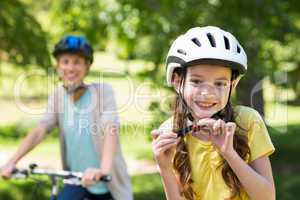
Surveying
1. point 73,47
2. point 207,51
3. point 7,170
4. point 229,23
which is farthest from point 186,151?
point 229,23

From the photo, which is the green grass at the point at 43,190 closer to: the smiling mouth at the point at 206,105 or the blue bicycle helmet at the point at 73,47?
the blue bicycle helmet at the point at 73,47

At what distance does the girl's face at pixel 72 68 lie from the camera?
→ 4.68 meters

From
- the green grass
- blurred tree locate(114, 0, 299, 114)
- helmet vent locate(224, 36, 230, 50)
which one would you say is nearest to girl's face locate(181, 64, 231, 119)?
helmet vent locate(224, 36, 230, 50)

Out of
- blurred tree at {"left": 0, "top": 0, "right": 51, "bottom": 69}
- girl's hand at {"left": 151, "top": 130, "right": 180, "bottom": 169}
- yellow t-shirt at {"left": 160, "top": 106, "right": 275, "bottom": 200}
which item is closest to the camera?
girl's hand at {"left": 151, "top": 130, "right": 180, "bottom": 169}

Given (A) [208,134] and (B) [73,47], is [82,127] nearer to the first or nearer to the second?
(B) [73,47]

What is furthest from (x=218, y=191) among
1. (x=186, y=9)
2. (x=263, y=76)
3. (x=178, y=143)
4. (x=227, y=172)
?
(x=263, y=76)

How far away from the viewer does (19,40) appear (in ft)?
29.1

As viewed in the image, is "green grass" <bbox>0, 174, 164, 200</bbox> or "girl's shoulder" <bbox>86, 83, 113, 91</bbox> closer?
"girl's shoulder" <bbox>86, 83, 113, 91</bbox>

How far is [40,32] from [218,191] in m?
6.56

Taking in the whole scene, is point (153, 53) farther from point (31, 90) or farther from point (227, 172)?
point (227, 172)

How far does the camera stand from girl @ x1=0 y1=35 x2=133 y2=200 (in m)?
4.50

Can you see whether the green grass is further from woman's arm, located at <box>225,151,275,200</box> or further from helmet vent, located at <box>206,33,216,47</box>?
woman's arm, located at <box>225,151,275,200</box>

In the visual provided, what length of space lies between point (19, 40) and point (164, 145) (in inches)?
253

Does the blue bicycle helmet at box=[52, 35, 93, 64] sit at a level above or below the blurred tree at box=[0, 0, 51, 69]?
below
